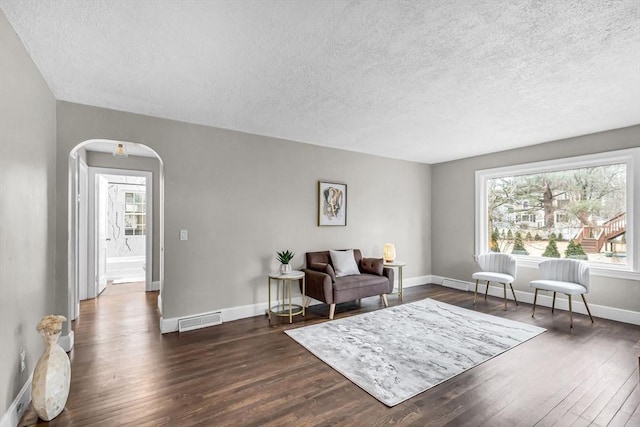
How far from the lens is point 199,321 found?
3771 millimetres

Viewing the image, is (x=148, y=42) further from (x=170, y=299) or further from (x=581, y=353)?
(x=581, y=353)

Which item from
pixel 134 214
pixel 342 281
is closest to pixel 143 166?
pixel 134 214

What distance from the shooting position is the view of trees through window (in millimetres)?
4192

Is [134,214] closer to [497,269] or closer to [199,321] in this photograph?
[199,321]

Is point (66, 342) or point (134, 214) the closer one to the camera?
point (66, 342)

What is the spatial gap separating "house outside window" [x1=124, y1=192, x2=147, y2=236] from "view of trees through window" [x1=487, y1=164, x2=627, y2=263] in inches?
329

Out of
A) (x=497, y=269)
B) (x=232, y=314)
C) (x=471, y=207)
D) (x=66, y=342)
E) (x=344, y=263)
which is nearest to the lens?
(x=66, y=342)

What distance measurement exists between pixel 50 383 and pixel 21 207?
1.21 meters

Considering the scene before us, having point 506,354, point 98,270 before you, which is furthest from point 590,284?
point 98,270

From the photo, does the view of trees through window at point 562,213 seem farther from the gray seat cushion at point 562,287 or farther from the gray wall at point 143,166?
the gray wall at point 143,166

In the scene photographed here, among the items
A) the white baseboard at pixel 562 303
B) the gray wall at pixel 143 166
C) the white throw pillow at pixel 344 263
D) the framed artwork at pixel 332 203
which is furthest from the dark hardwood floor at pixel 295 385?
the framed artwork at pixel 332 203

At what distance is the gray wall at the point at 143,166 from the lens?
202 inches

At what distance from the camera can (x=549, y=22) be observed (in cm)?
187

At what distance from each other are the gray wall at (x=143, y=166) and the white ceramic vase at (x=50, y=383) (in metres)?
3.50
